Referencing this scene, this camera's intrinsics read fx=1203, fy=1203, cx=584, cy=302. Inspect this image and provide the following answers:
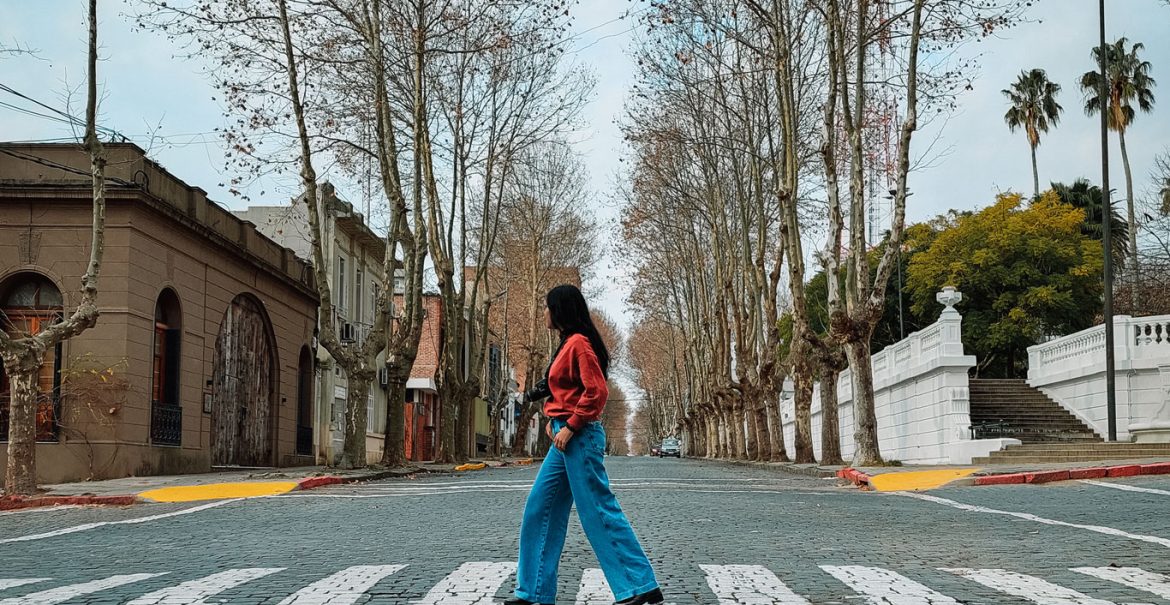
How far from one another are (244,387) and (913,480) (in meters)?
17.5

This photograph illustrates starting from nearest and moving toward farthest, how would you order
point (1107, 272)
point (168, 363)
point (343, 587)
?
point (343, 587) → point (168, 363) → point (1107, 272)

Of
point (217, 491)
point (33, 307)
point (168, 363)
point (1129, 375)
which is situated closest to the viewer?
point (217, 491)

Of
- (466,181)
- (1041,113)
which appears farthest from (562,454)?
(1041,113)

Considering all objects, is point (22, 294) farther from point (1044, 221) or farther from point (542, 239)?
point (1044, 221)

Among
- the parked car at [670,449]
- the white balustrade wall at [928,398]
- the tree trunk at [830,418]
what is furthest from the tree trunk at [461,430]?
the parked car at [670,449]

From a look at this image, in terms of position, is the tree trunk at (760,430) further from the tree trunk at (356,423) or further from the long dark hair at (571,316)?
the long dark hair at (571,316)

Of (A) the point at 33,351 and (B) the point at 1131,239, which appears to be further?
(B) the point at 1131,239

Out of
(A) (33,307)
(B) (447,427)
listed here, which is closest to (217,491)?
(A) (33,307)

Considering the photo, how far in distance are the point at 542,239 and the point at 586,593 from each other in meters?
42.8

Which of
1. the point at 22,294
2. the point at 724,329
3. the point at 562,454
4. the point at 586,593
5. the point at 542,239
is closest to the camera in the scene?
the point at 562,454

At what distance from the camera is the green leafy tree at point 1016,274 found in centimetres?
4631

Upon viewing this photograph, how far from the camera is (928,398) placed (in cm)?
2986

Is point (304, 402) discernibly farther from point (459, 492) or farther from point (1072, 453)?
point (1072, 453)

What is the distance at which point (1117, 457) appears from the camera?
80.0 ft
